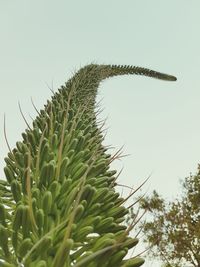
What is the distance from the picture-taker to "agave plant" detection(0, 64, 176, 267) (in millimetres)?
1976

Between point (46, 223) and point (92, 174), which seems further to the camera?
point (92, 174)

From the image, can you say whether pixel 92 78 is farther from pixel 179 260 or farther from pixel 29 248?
pixel 179 260

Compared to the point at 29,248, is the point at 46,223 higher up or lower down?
higher up

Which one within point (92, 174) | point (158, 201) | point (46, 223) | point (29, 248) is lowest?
point (29, 248)

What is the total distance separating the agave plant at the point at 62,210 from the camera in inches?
77.8

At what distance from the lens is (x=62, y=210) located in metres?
2.48

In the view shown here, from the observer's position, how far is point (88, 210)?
101 inches

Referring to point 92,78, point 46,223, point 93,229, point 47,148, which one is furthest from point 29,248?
point 92,78

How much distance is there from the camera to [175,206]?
77.4ft

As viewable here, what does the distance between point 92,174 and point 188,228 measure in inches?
808

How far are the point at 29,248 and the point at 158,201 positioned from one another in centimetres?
2269

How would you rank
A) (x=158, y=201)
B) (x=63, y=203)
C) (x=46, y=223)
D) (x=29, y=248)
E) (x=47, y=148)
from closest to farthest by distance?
(x=29, y=248)
(x=46, y=223)
(x=63, y=203)
(x=47, y=148)
(x=158, y=201)

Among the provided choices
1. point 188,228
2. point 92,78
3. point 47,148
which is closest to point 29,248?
point 47,148

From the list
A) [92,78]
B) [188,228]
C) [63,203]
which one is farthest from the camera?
[188,228]
